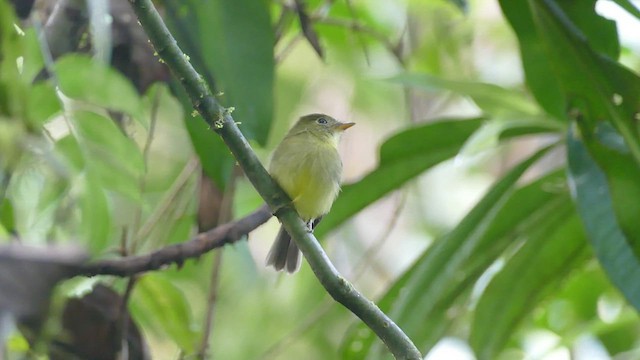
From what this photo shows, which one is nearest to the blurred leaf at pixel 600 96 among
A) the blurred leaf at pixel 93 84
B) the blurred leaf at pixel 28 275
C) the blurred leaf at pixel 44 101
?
the blurred leaf at pixel 93 84

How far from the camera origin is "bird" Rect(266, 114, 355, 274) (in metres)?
2.11

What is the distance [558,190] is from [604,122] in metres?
0.48

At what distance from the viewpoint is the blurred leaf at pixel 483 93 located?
8.04ft

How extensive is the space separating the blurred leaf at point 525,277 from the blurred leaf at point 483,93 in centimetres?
27

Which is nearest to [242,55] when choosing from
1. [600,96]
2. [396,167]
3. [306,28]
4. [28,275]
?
[306,28]

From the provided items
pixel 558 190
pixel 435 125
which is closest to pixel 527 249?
pixel 558 190

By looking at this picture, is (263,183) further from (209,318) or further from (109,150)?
(209,318)

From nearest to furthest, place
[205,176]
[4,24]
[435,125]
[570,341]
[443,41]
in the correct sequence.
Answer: [4,24], [205,176], [435,125], [570,341], [443,41]

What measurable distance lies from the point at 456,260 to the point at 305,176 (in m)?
0.40

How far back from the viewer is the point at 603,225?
6.54 ft

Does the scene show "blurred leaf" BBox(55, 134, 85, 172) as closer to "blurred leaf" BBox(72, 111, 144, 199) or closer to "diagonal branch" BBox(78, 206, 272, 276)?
"blurred leaf" BBox(72, 111, 144, 199)

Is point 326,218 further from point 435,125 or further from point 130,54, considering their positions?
point 130,54

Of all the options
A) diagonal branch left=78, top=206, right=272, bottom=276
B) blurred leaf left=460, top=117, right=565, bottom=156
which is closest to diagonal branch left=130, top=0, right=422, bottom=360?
diagonal branch left=78, top=206, right=272, bottom=276

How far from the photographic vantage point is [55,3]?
7.38 ft
